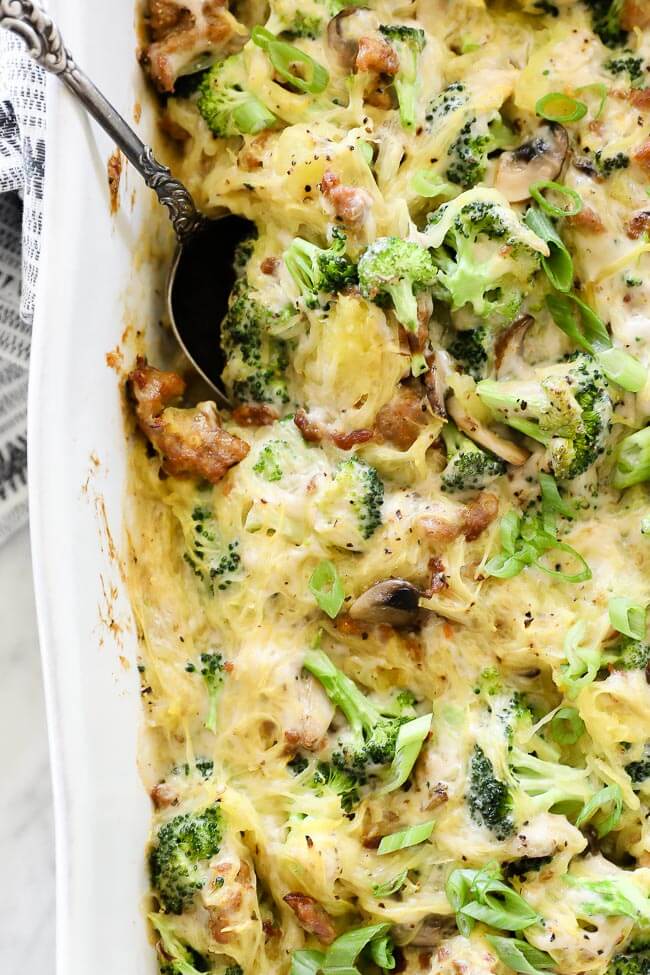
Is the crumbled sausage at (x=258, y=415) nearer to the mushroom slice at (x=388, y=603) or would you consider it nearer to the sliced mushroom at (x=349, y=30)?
the mushroom slice at (x=388, y=603)

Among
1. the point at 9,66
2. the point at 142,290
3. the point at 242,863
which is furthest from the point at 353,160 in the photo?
the point at 242,863

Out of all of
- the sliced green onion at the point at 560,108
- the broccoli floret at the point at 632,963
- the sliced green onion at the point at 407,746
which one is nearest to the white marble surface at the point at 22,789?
the sliced green onion at the point at 407,746

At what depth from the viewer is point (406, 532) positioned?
2412mm

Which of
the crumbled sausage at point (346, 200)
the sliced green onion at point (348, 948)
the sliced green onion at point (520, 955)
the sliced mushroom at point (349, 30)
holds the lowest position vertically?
the sliced green onion at point (520, 955)

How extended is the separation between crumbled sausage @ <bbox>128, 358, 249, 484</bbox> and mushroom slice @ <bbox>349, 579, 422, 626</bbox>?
1.49ft

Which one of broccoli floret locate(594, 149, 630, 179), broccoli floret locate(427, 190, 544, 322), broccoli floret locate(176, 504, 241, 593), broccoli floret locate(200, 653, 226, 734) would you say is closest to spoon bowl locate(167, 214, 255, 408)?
broccoli floret locate(176, 504, 241, 593)

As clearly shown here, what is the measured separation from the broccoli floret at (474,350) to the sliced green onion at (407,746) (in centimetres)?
83

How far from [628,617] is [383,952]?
0.95 metres

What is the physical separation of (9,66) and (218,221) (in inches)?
24.1

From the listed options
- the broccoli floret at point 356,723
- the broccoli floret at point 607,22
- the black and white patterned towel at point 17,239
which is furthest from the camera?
the broccoli floret at point 607,22

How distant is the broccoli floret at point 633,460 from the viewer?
8.05 feet

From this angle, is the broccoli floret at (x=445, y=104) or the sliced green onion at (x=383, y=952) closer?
the sliced green onion at (x=383, y=952)

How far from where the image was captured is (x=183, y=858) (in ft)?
7.61

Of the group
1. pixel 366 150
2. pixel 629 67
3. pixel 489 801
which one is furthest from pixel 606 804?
pixel 629 67
